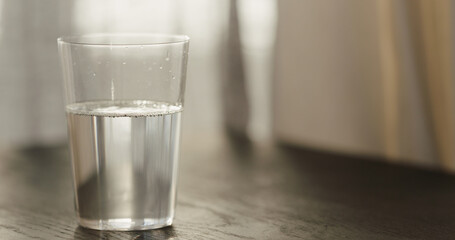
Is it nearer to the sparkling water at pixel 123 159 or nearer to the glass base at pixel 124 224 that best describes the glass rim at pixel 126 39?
the sparkling water at pixel 123 159

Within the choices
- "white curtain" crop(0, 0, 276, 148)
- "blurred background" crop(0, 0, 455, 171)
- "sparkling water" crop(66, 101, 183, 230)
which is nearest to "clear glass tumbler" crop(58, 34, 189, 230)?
"sparkling water" crop(66, 101, 183, 230)

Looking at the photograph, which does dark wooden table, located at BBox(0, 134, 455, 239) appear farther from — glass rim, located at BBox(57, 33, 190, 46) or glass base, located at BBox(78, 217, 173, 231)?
glass rim, located at BBox(57, 33, 190, 46)

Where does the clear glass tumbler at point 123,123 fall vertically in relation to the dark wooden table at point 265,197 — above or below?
above

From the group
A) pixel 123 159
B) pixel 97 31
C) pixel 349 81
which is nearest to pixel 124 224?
pixel 123 159

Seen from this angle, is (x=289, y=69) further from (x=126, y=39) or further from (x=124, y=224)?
(x=124, y=224)

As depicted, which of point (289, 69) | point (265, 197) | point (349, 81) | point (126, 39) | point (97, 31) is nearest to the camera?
point (126, 39)

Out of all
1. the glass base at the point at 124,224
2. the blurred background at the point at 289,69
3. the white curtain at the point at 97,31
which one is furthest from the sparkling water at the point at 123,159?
the white curtain at the point at 97,31

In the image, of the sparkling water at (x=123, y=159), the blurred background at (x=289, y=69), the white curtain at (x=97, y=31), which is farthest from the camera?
the white curtain at (x=97, y=31)
